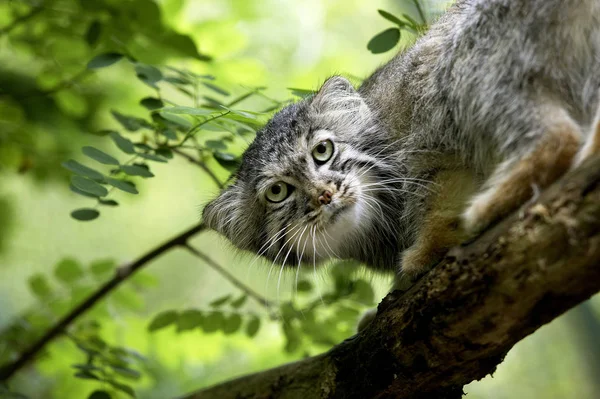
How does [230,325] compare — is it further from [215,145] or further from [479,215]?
[479,215]

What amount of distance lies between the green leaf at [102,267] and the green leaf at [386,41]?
1.69m

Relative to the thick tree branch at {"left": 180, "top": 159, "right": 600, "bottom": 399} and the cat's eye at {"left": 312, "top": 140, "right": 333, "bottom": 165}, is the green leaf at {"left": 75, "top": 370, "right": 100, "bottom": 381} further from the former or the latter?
the cat's eye at {"left": 312, "top": 140, "right": 333, "bottom": 165}

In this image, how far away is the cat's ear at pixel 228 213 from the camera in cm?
274

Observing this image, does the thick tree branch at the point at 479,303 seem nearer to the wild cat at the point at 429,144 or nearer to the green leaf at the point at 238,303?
the wild cat at the point at 429,144

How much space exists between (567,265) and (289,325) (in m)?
1.76

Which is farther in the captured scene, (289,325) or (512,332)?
(289,325)

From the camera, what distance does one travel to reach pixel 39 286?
10.5 ft

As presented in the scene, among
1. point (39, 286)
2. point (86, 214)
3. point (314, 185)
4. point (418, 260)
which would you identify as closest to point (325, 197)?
point (314, 185)

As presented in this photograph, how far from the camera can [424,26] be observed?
8.50 feet

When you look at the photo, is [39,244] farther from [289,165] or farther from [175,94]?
[289,165]

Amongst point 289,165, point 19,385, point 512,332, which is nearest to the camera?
point 512,332

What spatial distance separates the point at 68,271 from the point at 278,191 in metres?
1.30

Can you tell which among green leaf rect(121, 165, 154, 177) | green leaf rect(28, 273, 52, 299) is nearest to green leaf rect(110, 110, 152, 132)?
green leaf rect(121, 165, 154, 177)

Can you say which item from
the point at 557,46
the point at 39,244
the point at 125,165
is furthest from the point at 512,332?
the point at 39,244
